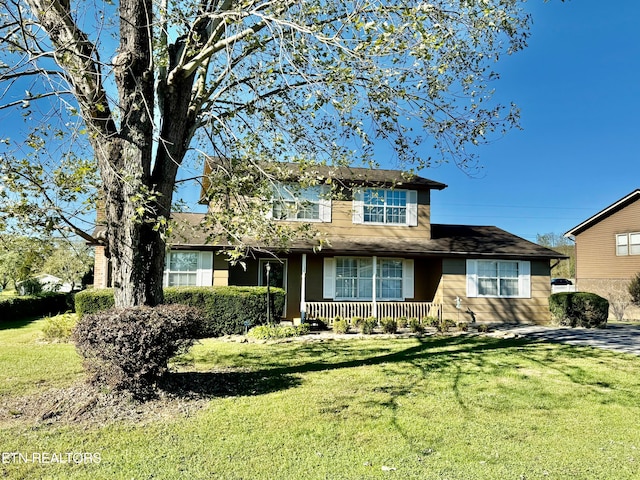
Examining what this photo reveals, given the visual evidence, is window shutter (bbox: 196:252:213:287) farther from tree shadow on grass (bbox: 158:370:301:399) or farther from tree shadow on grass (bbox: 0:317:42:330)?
tree shadow on grass (bbox: 0:317:42:330)

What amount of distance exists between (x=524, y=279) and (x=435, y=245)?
3.83 metres

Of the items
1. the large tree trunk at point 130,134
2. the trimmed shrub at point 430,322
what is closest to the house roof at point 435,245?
the trimmed shrub at point 430,322

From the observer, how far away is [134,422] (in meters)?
5.21

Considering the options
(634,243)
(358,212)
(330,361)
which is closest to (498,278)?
(358,212)

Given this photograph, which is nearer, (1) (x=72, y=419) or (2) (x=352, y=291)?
(1) (x=72, y=419)

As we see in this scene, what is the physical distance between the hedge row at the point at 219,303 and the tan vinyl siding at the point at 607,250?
67.3 feet

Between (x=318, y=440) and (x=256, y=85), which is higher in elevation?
(x=256, y=85)

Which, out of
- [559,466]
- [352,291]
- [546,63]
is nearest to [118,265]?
[559,466]

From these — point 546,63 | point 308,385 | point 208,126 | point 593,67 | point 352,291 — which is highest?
point 593,67

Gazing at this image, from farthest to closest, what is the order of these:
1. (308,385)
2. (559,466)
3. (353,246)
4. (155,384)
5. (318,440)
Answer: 1. (353,246)
2. (308,385)
3. (155,384)
4. (318,440)
5. (559,466)

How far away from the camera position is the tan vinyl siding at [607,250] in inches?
909

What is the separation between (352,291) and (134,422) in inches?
463

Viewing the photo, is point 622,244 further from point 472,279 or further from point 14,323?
point 14,323

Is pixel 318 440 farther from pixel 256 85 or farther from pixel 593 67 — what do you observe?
pixel 593 67
